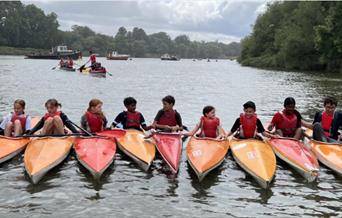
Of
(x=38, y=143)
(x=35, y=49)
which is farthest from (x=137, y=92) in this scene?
(x=35, y=49)

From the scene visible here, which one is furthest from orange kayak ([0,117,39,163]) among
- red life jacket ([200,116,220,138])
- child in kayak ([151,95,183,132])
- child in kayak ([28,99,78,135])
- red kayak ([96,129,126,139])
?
red life jacket ([200,116,220,138])

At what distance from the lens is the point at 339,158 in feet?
31.1

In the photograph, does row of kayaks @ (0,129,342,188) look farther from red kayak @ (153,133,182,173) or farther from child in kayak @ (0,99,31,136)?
child in kayak @ (0,99,31,136)

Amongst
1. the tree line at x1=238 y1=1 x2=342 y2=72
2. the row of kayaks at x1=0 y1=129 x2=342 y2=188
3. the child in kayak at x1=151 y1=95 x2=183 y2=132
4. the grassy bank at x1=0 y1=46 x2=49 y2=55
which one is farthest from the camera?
the grassy bank at x1=0 y1=46 x2=49 y2=55

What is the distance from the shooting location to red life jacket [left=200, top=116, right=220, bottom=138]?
10789 mm

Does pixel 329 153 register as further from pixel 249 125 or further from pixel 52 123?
pixel 52 123

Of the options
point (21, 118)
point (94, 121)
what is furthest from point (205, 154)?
point (21, 118)

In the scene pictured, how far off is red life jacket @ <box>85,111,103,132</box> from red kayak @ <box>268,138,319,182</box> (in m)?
4.14

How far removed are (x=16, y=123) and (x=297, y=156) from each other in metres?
6.46

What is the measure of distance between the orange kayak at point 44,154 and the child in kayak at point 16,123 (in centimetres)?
80

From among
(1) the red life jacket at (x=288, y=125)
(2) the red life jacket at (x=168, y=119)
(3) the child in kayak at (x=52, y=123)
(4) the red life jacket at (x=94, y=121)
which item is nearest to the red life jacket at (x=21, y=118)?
(3) the child in kayak at (x=52, y=123)

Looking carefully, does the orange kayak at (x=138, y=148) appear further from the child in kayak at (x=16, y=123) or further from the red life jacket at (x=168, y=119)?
the child in kayak at (x=16, y=123)

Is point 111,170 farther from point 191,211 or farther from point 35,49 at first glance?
point 35,49

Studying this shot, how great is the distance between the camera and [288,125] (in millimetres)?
10805
